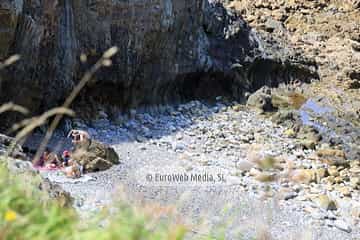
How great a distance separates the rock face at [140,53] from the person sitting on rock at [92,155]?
2.36m

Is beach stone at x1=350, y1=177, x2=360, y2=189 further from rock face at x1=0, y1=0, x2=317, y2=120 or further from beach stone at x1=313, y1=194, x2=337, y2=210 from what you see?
rock face at x1=0, y1=0, x2=317, y2=120

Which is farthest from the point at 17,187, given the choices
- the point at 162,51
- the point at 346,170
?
the point at 162,51

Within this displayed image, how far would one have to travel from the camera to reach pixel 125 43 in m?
20.1

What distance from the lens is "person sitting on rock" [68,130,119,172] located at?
13.6 meters

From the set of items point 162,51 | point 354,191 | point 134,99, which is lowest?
point 354,191

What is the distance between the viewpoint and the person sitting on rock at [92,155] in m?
13.6

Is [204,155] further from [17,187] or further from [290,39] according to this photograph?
[290,39]

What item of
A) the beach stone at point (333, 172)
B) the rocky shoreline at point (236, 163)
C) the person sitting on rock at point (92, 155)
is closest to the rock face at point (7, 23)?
the person sitting on rock at point (92, 155)

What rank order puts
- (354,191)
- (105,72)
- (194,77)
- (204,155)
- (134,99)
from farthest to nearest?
(194,77)
(134,99)
(105,72)
(204,155)
(354,191)

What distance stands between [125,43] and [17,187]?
703 inches

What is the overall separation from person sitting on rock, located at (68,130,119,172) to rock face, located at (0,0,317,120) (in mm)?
2363

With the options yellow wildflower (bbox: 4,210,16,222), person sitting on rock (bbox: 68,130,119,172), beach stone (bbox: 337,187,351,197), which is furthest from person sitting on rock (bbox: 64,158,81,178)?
yellow wildflower (bbox: 4,210,16,222)

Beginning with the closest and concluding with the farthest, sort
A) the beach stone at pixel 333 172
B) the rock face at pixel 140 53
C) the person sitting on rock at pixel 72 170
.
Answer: the person sitting on rock at pixel 72 170, the rock face at pixel 140 53, the beach stone at pixel 333 172

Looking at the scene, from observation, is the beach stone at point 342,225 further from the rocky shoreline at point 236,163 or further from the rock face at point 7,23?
the rock face at point 7,23
